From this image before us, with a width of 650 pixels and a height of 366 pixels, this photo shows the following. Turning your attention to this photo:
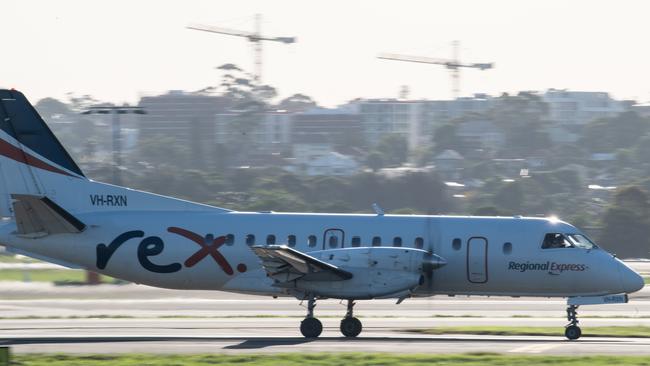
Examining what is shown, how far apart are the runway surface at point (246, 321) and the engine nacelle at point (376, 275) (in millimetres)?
1100

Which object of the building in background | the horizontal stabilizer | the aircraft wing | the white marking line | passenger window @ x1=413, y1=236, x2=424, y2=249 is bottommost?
the white marking line

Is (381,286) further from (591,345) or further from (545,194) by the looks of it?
(545,194)

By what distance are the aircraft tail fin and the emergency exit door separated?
6732 mm

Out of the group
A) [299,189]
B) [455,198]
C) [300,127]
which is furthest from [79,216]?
[300,127]

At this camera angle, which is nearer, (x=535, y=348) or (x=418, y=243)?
(x=535, y=348)

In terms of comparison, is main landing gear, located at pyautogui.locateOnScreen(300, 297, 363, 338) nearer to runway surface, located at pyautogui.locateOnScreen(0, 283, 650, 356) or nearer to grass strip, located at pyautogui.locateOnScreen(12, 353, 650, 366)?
runway surface, located at pyautogui.locateOnScreen(0, 283, 650, 356)

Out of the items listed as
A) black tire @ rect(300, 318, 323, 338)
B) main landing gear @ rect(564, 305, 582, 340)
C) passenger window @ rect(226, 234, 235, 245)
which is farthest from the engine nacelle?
main landing gear @ rect(564, 305, 582, 340)

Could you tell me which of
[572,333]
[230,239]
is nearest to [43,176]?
[230,239]

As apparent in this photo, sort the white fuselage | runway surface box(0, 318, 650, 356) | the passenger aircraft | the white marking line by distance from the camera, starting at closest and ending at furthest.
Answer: the white marking line → runway surface box(0, 318, 650, 356) → the passenger aircraft → the white fuselage

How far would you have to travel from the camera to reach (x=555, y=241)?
26.1m

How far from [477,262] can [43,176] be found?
37.0 ft

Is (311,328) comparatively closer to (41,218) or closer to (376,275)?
(376,275)

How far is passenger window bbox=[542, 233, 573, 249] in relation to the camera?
85.5 ft

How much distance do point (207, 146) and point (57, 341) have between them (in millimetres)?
130896
